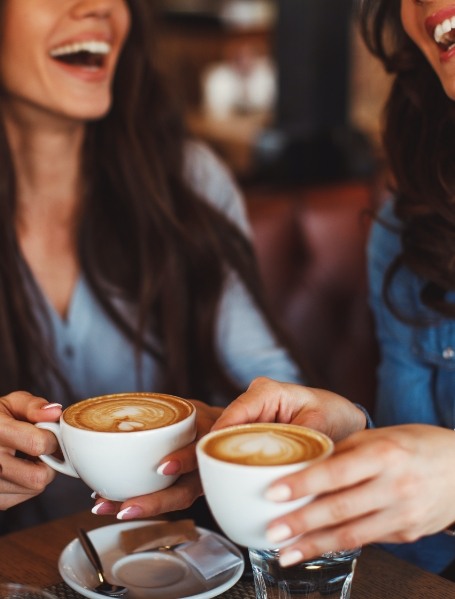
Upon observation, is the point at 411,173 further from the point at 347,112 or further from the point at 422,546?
the point at 347,112

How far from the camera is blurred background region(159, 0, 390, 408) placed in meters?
2.11

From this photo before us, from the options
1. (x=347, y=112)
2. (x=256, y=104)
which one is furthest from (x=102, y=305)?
(x=256, y=104)

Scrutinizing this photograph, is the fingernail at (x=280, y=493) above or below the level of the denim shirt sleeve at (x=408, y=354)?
above

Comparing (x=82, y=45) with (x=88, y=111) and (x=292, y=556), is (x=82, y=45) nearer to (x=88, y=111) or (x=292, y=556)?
(x=88, y=111)

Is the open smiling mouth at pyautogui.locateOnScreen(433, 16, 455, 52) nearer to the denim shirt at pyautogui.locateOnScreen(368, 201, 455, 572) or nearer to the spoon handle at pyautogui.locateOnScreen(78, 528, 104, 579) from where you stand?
the denim shirt at pyautogui.locateOnScreen(368, 201, 455, 572)

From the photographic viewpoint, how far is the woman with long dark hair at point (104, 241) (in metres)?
1.57

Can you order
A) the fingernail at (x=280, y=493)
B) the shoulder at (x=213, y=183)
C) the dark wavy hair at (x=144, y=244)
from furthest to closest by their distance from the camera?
1. the shoulder at (x=213, y=183)
2. the dark wavy hair at (x=144, y=244)
3. the fingernail at (x=280, y=493)

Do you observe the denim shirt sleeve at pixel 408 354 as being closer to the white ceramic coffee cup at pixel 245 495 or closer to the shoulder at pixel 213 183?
the shoulder at pixel 213 183

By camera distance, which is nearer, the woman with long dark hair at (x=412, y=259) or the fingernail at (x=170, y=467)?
the fingernail at (x=170, y=467)

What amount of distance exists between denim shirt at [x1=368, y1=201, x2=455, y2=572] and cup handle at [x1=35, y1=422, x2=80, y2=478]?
2.30 ft

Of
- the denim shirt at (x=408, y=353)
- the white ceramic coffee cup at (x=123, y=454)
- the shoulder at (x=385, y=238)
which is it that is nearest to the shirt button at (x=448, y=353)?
the denim shirt at (x=408, y=353)

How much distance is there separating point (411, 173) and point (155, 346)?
597mm

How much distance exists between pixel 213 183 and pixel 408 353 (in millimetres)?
604

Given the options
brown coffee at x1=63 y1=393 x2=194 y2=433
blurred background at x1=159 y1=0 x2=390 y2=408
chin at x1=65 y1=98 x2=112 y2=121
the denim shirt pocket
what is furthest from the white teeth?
brown coffee at x1=63 y1=393 x2=194 y2=433
